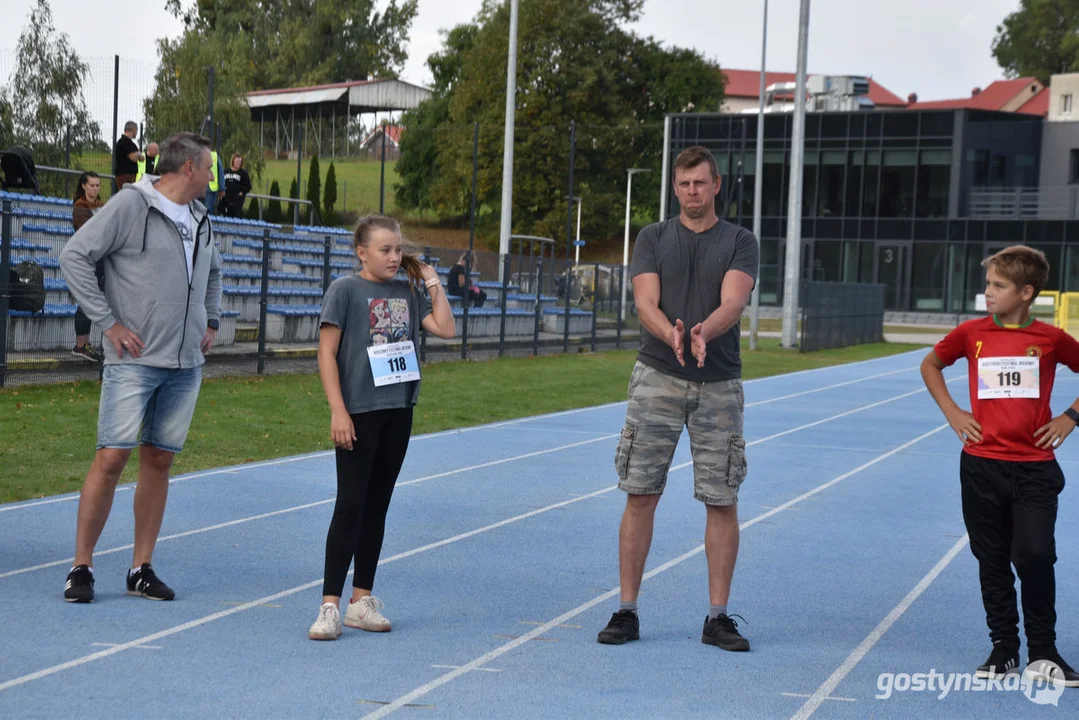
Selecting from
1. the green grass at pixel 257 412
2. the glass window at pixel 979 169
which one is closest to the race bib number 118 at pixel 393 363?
the green grass at pixel 257 412

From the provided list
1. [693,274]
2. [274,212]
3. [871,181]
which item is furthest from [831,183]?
[693,274]

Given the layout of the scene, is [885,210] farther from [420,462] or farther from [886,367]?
[420,462]

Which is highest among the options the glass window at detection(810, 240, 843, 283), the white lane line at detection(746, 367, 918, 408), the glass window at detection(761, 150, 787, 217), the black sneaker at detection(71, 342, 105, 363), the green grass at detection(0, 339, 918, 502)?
the glass window at detection(761, 150, 787, 217)

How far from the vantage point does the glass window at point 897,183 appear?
60.9 metres

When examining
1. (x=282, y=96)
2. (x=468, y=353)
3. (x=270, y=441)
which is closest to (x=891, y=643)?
(x=270, y=441)

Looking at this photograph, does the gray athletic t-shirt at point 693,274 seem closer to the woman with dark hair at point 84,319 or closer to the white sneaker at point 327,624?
the white sneaker at point 327,624

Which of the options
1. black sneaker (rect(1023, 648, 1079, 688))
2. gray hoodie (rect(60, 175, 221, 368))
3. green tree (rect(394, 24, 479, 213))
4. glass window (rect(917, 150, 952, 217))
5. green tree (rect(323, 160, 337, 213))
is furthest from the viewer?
green tree (rect(394, 24, 479, 213))

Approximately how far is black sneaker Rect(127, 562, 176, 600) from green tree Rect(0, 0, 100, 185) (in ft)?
73.3

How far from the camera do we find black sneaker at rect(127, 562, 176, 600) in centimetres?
632

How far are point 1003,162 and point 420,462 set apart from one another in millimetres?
55135

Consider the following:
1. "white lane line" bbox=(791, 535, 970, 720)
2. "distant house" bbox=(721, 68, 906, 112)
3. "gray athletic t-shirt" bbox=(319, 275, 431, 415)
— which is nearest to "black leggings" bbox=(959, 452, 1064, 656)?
"white lane line" bbox=(791, 535, 970, 720)

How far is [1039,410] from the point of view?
554 cm

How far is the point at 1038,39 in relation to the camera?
102438 mm

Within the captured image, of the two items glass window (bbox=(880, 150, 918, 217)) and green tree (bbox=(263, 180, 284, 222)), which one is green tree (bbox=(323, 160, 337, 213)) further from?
glass window (bbox=(880, 150, 918, 217))
